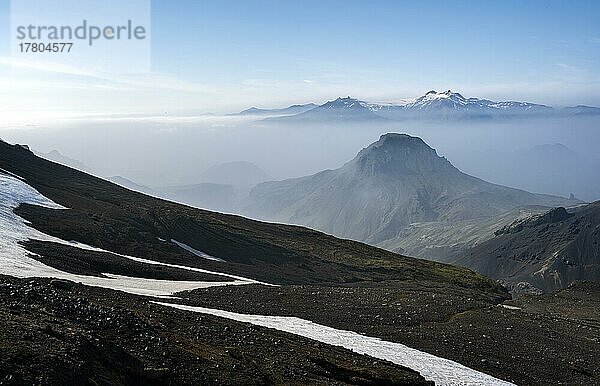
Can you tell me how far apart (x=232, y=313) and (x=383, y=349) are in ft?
38.2

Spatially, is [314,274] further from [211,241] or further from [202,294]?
[202,294]

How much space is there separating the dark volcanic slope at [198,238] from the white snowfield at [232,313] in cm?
363

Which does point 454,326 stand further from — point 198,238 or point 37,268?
point 198,238

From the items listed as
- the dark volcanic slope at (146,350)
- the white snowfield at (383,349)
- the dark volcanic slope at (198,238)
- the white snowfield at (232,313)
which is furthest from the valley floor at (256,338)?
the dark volcanic slope at (198,238)

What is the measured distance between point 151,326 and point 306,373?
25.2 feet

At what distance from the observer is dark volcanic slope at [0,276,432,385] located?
1903 centimetres

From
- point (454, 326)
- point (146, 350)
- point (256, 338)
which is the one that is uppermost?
point (146, 350)

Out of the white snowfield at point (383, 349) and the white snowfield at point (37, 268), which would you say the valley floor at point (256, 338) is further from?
the white snowfield at point (37, 268)

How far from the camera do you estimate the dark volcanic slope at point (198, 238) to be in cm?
7356

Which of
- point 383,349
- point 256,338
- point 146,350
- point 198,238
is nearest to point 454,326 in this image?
point 383,349

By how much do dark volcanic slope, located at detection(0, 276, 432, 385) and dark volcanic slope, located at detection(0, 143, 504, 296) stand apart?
30099mm

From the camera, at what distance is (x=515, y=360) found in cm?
4047

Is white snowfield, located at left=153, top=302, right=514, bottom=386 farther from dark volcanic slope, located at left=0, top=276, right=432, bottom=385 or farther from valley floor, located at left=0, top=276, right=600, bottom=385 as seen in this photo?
dark volcanic slope, located at left=0, top=276, right=432, bottom=385

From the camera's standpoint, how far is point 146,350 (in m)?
23.3
